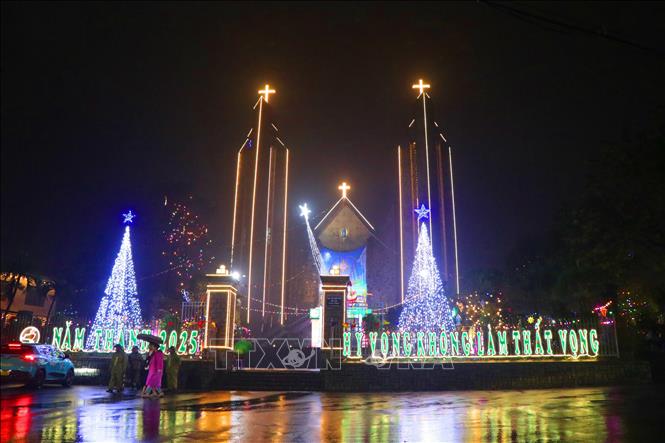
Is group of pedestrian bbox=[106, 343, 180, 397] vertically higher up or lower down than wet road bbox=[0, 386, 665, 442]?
higher up

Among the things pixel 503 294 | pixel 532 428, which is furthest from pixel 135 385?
pixel 503 294

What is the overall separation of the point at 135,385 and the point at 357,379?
7.19 meters

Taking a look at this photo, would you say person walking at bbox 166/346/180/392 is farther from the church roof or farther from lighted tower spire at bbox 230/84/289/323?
the church roof

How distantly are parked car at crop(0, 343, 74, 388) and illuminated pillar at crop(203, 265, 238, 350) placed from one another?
4552 mm

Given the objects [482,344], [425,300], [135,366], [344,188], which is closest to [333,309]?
[482,344]

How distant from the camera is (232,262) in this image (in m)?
26.5

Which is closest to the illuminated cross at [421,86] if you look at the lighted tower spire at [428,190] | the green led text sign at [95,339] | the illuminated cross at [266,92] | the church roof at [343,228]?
the lighted tower spire at [428,190]

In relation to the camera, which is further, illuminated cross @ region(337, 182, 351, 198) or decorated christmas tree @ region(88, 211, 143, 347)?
illuminated cross @ region(337, 182, 351, 198)

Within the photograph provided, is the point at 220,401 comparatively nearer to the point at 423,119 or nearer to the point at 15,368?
the point at 15,368

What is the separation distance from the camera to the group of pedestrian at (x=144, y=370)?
14570 mm

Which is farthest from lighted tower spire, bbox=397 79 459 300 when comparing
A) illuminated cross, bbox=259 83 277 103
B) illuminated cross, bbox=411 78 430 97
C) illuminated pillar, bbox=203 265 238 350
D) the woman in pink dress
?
the woman in pink dress

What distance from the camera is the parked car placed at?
15.7 m

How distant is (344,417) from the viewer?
9.90m

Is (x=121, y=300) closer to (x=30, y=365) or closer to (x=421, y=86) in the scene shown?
(x=30, y=365)
